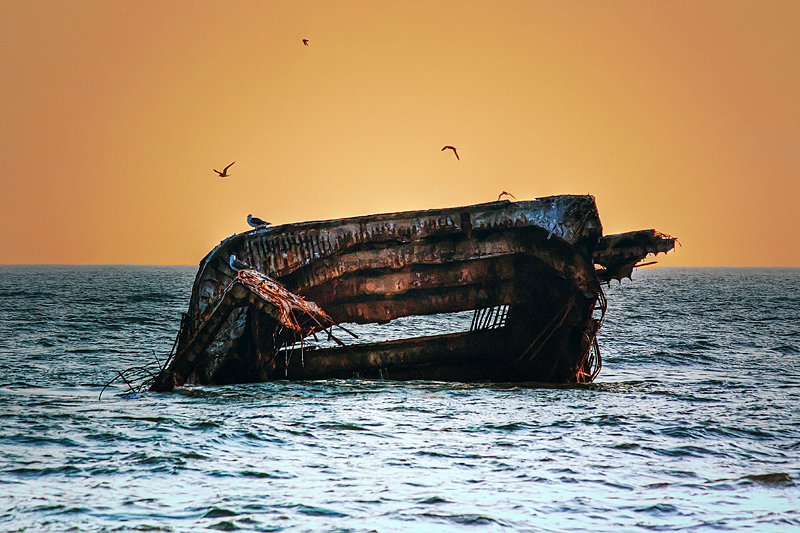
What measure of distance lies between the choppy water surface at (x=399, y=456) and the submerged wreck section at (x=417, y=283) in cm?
61

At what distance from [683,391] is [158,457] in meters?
9.57

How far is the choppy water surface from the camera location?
21.3 ft

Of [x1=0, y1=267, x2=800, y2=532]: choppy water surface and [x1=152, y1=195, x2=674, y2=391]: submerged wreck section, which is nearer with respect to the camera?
[x1=0, y1=267, x2=800, y2=532]: choppy water surface

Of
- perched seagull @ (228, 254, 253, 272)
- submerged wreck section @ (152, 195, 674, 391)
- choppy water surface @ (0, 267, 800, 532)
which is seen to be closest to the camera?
choppy water surface @ (0, 267, 800, 532)

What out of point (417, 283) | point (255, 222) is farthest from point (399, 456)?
point (255, 222)

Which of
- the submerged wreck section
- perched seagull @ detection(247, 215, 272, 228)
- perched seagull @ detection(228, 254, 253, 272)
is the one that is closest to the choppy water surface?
the submerged wreck section

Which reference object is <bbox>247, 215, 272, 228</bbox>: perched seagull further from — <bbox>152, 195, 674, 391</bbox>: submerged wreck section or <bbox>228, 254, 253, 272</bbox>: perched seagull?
<bbox>228, 254, 253, 272</bbox>: perched seagull

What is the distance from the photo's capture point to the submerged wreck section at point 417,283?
43.1 feet

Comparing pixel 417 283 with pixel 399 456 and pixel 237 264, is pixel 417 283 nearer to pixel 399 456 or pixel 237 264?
pixel 237 264

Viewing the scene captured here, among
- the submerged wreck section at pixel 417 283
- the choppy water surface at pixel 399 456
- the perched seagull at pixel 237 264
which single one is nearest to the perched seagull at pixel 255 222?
the submerged wreck section at pixel 417 283

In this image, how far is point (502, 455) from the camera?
335 inches

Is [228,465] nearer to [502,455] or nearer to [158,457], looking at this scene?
[158,457]

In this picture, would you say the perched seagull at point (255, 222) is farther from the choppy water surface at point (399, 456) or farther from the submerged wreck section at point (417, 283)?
the choppy water surface at point (399, 456)

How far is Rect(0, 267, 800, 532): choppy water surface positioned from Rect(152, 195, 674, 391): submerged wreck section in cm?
61
